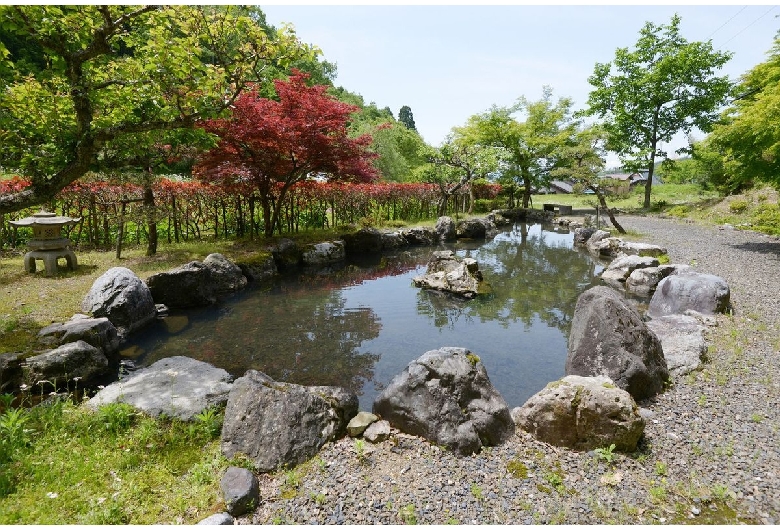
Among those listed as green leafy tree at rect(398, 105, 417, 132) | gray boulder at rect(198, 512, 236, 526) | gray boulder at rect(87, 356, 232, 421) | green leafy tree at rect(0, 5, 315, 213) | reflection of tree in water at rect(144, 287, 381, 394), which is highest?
green leafy tree at rect(398, 105, 417, 132)

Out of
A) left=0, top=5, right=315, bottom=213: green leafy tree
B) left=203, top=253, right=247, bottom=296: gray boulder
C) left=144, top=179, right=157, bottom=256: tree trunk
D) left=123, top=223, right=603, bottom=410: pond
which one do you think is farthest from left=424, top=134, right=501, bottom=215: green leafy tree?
left=0, top=5, right=315, bottom=213: green leafy tree

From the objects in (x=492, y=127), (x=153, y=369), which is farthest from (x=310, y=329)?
(x=492, y=127)

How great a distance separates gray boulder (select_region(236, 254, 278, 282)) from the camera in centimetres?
1200

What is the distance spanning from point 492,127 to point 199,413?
28.9 metres

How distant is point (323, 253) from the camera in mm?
14922

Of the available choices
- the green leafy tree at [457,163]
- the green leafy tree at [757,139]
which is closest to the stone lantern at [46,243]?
the green leafy tree at [457,163]

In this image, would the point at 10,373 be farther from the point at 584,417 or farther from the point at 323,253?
the point at 323,253

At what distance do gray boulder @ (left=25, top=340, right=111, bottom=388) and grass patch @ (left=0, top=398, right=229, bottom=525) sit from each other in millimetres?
813

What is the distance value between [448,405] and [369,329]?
4.23 meters

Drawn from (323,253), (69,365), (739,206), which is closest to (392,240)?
(323,253)

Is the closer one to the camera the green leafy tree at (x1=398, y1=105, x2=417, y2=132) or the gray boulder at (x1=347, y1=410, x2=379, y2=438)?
the gray boulder at (x1=347, y1=410, x2=379, y2=438)

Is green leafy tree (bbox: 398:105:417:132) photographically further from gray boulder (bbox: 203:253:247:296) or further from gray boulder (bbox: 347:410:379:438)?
gray boulder (bbox: 347:410:379:438)

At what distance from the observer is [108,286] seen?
769 centimetres

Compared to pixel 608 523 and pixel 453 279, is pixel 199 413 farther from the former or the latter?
pixel 453 279
